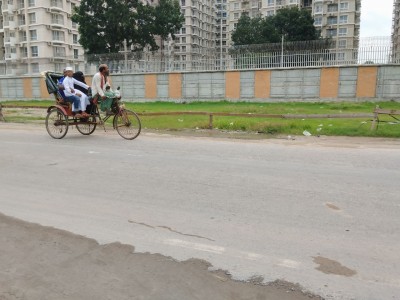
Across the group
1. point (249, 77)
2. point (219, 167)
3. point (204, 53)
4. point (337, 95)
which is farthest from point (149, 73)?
point (219, 167)

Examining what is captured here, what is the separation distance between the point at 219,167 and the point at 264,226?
2.94 metres

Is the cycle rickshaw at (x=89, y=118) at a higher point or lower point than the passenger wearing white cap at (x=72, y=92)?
lower

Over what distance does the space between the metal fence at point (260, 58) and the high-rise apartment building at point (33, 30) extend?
37305mm

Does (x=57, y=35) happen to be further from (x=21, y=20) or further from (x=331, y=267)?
(x=331, y=267)

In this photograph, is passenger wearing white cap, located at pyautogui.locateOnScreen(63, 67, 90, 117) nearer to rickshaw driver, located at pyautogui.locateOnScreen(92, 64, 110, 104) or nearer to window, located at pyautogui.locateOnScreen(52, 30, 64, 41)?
rickshaw driver, located at pyautogui.locateOnScreen(92, 64, 110, 104)

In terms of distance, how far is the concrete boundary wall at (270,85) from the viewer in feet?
80.7

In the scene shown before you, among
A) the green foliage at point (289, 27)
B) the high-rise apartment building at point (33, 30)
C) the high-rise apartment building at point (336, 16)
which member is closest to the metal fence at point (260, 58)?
the green foliage at point (289, 27)

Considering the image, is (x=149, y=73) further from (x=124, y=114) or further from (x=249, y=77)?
(x=124, y=114)

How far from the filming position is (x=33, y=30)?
2581 inches

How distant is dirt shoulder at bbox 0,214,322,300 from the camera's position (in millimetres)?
3156

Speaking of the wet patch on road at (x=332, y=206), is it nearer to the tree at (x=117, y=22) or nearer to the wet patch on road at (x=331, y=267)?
the wet patch on road at (x=331, y=267)

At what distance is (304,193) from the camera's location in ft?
18.4

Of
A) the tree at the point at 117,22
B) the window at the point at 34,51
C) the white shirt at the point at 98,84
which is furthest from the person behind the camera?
the window at the point at 34,51

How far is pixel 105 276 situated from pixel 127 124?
7.74 m
